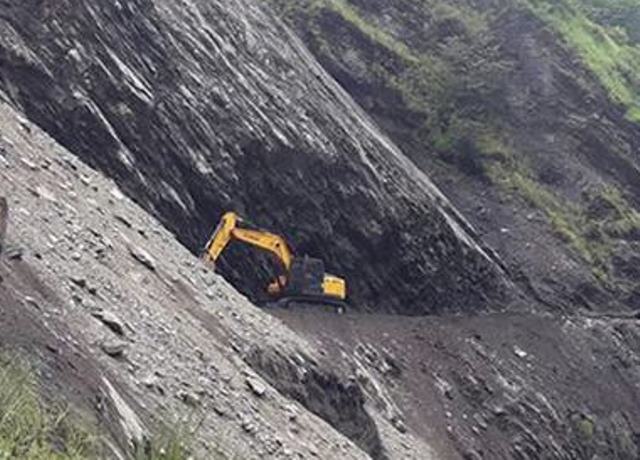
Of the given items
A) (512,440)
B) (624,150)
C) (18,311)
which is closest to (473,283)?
(512,440)

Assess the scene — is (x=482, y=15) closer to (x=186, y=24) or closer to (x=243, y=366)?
(x=186, y=24)

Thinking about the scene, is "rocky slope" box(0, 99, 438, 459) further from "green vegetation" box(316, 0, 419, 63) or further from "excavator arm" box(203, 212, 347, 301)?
"green vegetation" box(316, 0, 419, 63)

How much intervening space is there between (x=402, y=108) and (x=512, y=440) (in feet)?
52.5

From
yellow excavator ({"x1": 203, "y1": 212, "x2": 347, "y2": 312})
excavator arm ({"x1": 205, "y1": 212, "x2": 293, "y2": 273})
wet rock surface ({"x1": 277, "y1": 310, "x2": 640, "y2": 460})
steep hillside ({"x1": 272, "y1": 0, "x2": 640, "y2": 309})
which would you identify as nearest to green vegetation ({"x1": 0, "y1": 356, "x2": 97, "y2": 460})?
wet rock surface ({"x1": 277, "y1": 310, "x2": 640, "y2": 460})

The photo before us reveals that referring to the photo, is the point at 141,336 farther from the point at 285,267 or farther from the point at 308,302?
the point at 308,302

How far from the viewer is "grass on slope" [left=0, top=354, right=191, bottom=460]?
216 inches

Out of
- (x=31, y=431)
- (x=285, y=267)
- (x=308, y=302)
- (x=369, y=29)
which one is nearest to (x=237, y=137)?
(x=285, y=267)

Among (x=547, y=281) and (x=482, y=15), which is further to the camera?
(x=482, y=15)

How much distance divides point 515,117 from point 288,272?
17.7m

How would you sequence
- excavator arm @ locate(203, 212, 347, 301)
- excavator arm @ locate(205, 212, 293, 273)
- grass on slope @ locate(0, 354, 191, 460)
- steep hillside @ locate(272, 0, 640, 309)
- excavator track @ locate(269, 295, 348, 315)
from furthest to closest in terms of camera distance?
steep hillside @ locate(272, 0, 640, 309)
excavator track @ locate(269, 295, 348, 315)
excavator arm @ locate(203, 212, 347, 301)
excavator arm @ locate(205, 212, 293, 273)
grass on slope @ locate(0, 354, 191, 460)

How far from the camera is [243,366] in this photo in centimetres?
1355

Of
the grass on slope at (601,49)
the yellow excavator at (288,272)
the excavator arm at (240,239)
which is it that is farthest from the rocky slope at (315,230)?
the grass on slope at (601,49)

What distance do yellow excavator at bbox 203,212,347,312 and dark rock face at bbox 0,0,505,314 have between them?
0.66 m

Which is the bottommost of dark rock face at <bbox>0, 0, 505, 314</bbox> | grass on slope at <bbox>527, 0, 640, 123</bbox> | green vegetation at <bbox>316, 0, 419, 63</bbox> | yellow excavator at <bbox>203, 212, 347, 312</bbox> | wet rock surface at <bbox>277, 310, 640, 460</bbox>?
wet rock surface at <bbox>277, 310, 640, 460</bbox>
